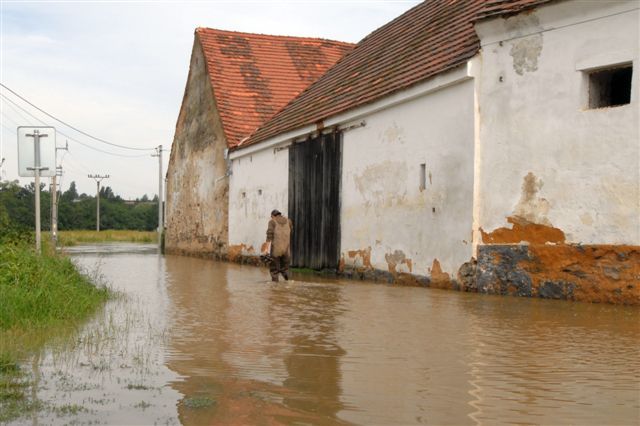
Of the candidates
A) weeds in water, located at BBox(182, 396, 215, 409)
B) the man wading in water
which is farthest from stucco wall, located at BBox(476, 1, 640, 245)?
weeds in water, located at BBox(182, 396, 215, 409)

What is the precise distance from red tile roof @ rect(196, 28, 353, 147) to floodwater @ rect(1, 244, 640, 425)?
16254 millimetres

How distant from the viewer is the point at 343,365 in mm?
5941

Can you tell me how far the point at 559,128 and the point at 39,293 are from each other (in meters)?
7.57

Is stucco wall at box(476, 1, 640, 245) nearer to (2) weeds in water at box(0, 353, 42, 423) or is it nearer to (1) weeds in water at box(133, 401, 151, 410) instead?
(1) weeds in water at box(133, 401, 151, 410)

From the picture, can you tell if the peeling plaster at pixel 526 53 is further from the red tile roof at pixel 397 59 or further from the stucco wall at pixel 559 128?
the red tile roof at pixel 397 59

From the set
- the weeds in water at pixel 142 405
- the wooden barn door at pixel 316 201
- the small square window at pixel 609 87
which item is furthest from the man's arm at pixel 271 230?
the weeds in water at pixel 142 405

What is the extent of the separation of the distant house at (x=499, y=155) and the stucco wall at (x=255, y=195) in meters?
3.71

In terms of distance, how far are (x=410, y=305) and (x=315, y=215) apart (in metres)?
8.49

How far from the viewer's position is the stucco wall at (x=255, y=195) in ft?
69.3

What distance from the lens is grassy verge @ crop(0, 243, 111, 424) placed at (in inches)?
201

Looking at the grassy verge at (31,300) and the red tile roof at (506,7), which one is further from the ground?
the red tile roof at (506,7)

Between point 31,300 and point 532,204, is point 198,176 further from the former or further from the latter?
point 31,300

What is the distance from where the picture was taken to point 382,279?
15.1 metres

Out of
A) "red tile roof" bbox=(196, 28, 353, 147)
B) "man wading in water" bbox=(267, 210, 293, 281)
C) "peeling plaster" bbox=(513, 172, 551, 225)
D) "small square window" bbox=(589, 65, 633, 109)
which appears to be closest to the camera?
"small square window" bbox=(589, 65, 633, 109)
